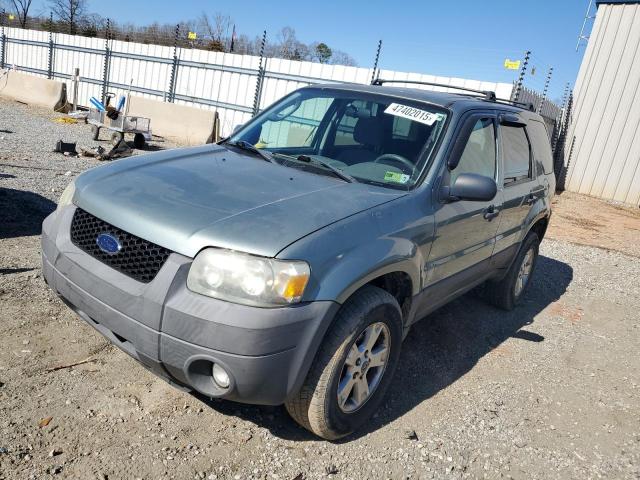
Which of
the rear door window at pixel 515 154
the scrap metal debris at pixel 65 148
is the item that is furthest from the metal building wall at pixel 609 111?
the scrap metal debris at pixel 65 148

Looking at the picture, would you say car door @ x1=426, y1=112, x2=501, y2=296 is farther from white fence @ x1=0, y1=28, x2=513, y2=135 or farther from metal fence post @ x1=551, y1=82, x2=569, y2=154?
metal fence post @ x1=551, y1=82, x2=569, y2=154

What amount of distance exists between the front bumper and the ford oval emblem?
Result: 0.27 ft

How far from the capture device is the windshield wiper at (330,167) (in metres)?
3.05

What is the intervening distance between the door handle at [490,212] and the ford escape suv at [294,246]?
0.8 inches

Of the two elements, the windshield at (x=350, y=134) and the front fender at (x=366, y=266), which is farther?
the windshield at (x=350, y=134)

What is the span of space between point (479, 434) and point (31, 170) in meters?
6.91

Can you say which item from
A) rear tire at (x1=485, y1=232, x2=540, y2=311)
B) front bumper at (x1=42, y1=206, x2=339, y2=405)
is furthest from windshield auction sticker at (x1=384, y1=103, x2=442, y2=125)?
rear tire at (x1=485, y1=232, x2=540, y2=311)

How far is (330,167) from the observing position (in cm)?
317

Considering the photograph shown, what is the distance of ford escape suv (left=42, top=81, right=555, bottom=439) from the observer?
7.19ft

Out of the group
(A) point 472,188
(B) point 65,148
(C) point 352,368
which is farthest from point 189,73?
(C) point 352,368

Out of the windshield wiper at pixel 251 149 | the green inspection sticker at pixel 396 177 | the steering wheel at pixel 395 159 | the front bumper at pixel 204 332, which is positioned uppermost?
the steering wheel at pixel 395 159

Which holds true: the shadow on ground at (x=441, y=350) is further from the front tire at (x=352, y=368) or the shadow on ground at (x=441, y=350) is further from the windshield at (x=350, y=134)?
the windshield at (x=350, y=134)

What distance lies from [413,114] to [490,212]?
0.94 meters

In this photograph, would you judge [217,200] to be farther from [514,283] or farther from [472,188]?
[514,283]
